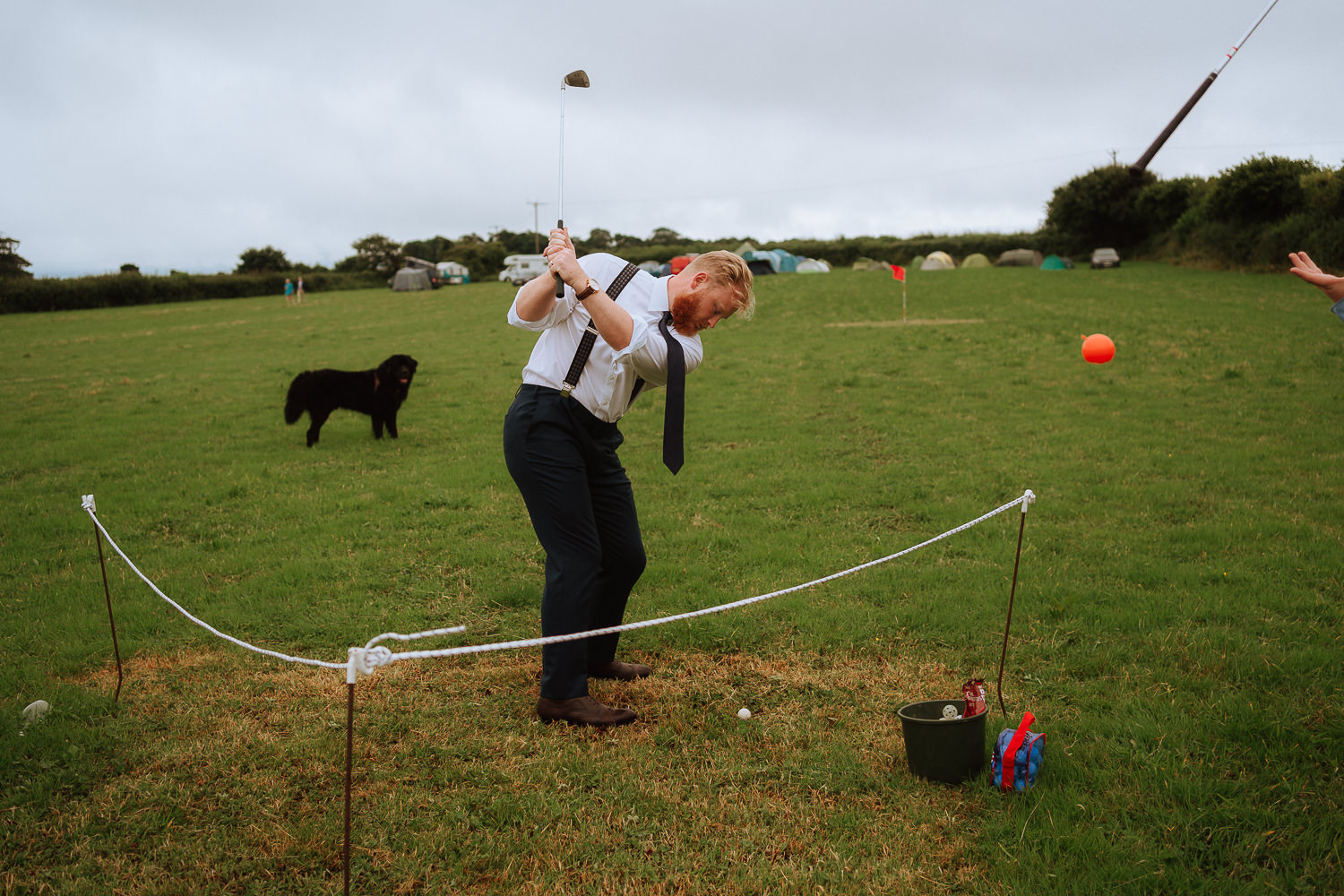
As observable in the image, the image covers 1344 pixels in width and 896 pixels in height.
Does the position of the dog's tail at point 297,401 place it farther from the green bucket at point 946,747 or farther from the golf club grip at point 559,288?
the green bucket at point 946,747

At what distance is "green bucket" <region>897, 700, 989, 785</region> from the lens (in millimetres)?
3234

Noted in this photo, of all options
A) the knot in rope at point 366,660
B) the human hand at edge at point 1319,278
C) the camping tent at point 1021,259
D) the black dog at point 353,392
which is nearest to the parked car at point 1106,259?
the camping tent at point 1021,259

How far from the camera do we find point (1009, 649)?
177 inches

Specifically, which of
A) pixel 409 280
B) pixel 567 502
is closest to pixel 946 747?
pixel 567 502

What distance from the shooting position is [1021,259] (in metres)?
46.7

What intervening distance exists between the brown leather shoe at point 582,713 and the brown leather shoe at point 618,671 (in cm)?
47

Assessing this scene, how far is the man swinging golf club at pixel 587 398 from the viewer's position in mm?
3189

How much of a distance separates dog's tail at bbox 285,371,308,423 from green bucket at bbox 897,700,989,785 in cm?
874

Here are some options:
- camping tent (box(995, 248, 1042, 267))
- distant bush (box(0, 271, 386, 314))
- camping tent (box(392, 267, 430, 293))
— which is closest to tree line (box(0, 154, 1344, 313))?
distant bush (box(0, 271, 386, 314))

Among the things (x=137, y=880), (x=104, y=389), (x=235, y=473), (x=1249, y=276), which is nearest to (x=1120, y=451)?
(x=137, y=880)

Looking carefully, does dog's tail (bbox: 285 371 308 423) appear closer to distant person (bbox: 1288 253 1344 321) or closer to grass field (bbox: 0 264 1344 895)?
grass field (bbox: 0 264 1344 895)

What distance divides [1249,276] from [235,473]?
106 ft

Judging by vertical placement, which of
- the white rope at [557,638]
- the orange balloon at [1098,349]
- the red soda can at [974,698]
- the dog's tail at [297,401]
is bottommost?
the red soda can at [974,698]

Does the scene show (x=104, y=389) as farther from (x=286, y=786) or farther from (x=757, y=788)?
(x=757, y=788)
